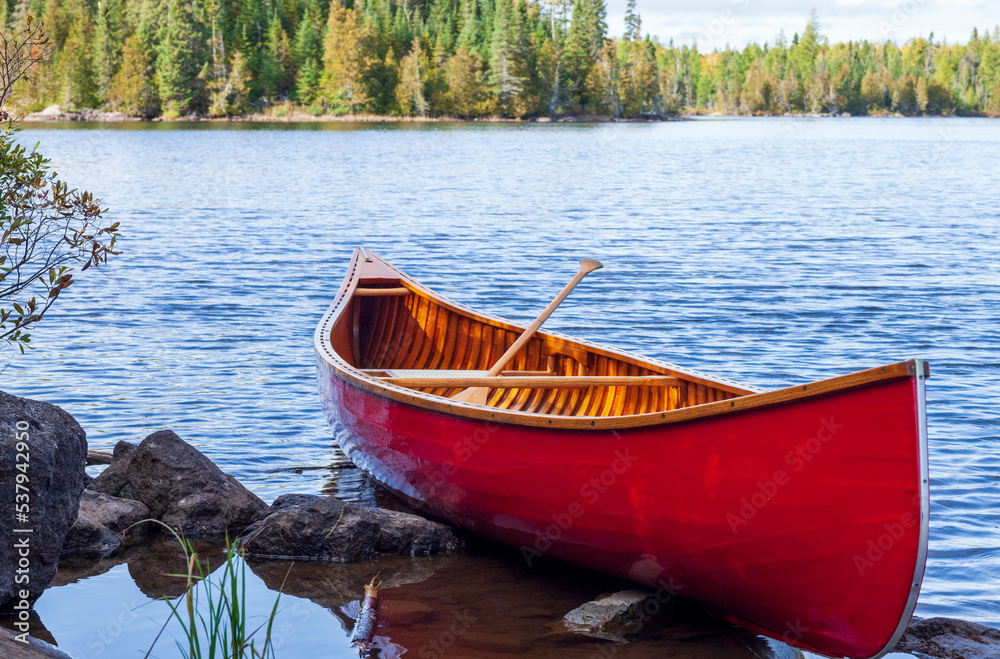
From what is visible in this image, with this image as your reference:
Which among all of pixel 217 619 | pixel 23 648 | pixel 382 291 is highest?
pixel 382 291

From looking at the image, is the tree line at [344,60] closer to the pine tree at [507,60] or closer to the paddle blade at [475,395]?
the pine tree at [507,60]

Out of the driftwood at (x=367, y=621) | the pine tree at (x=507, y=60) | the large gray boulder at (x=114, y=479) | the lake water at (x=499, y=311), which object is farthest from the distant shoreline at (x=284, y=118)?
the driftwood at (x=367, y=621)

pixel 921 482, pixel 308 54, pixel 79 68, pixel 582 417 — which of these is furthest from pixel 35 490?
pixel 308 54

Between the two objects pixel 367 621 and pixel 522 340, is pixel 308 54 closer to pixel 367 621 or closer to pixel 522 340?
pixel 522 340

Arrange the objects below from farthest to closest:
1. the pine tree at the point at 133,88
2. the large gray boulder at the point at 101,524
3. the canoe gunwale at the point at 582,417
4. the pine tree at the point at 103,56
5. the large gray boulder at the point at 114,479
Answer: the pine tree at the point at 103,56 < the pine tree at the point at 133,88 < the large gray boulder at the point at 114,479 < the large gray boulder at the point at 101,524 < the canoe gunwale at the point at 582,417

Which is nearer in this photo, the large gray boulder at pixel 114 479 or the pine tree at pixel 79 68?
the large gray boulder at pixel 114 479

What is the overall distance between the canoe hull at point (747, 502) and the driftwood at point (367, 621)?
0.86 metres

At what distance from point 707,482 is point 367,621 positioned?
205 cm

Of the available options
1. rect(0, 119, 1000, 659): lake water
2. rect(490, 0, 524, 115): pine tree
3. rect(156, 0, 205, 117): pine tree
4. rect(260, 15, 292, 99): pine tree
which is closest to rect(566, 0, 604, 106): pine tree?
rect(490, 0, 524, 115): pine tree

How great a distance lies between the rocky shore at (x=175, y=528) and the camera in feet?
15.7

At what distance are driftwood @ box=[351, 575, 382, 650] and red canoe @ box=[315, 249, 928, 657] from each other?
0.86 meters

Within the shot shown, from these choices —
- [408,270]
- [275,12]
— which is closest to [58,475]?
[408,270]

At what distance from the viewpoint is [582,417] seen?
16.0 feet

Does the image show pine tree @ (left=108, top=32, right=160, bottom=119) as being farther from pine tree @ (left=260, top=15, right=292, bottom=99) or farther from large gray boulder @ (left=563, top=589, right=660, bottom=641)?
large gray boulder @ (left=563, top=589, right=660, bottom=641)
